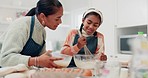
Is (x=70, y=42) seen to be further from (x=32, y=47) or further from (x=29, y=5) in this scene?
(x=29, y=5)

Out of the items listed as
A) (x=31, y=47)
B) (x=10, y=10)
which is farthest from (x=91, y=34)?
(x=10, y=10)

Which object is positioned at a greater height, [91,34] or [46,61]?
[91,34]

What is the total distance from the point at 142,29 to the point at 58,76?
7.94 feet

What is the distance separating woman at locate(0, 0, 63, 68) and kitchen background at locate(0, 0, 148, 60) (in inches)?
45.7

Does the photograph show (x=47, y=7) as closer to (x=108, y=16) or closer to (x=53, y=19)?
(x=53, y=19)

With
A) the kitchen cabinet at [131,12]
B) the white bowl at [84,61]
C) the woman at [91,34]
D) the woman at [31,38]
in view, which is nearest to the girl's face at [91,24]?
the woman at [91,34]

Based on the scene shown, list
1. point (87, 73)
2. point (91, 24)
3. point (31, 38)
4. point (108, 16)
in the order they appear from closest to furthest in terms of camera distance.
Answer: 1. point (87, 73)
2. point (31, 38)
3. point (91, 24)
4. point (108, 16)

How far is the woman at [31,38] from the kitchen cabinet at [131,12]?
1.62 metres

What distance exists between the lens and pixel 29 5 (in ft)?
13.0

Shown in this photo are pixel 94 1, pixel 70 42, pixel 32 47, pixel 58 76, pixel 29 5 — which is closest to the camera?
pixel 58 76

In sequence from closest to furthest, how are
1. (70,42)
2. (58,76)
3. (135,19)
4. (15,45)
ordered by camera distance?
(58,76) < (15,45) < (70,42) < (135,19)

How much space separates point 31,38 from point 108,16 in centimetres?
212

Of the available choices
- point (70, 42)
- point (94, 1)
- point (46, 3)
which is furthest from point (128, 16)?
point (46, 3)

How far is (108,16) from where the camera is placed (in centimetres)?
308
